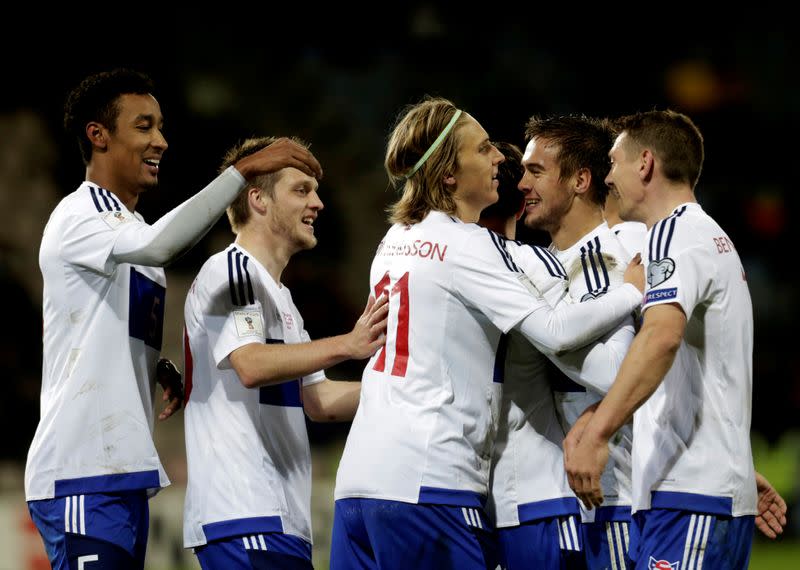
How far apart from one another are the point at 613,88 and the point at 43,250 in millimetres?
12475

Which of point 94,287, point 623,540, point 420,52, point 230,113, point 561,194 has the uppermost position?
point 420,52

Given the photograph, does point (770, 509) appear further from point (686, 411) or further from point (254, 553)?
point (254, 553)

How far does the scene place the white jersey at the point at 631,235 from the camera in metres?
4.64

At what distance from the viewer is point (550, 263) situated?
407 cm

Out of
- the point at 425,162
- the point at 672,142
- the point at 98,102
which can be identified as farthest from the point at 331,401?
the point at 672,142

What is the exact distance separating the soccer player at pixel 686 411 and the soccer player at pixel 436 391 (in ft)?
0.93

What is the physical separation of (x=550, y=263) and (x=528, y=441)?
2.29 ft

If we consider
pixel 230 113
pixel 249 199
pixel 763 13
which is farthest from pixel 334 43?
pixel 249 199

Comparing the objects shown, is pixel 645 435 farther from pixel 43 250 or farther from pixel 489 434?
pixel 43 250

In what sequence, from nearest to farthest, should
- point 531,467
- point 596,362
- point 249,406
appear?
1. point 596,362
2. point 531,467
3. point 249,406

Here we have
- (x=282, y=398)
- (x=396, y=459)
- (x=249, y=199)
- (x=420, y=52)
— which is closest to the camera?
(x=396, y=459)

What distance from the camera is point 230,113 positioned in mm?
13836

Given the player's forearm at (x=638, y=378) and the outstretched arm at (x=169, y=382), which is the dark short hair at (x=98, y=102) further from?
the player's forearm at (x=638, y=378)

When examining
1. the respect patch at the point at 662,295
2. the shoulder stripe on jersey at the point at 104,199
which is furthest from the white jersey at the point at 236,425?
the respect patch at the point at 662,295
